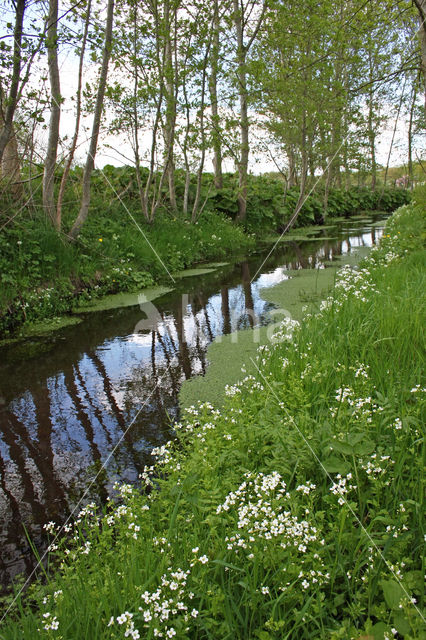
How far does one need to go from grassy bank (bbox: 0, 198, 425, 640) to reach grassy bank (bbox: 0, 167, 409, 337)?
10.3ft

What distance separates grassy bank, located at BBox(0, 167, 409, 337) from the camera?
6676 millimetres

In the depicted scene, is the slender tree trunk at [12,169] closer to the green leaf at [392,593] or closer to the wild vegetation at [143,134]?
the wild vegetation at [143,134]

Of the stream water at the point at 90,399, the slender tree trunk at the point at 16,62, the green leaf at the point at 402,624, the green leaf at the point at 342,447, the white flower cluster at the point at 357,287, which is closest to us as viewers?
the green leaf at the point at 402,624

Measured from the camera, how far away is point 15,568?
2.28 meters

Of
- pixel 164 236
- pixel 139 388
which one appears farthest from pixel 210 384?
pixel 164 236

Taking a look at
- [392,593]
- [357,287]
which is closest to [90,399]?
[392,593]

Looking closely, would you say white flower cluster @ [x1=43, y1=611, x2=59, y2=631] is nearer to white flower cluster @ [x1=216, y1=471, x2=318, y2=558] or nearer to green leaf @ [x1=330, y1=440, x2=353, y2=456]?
white flower cluster @ [x1=216, y1=471, x2=318, y2=558]

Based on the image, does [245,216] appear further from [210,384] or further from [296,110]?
[210,384]

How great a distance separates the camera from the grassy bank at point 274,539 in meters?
1.47

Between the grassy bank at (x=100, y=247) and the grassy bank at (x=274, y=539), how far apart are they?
3.15m

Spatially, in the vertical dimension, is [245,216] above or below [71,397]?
above

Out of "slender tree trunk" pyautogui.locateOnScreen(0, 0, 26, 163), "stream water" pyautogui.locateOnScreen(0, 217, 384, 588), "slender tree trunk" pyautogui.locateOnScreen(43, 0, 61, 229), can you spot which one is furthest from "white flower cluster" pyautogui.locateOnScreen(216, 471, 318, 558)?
"slender tree trunk" pyautogui.locateOnScreen(43, 0, 61, 229)

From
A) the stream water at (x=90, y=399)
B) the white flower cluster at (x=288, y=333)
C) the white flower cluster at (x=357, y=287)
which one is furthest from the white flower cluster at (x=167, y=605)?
the white flower cluster at (x=357, y=287)

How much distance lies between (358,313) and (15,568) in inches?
133
